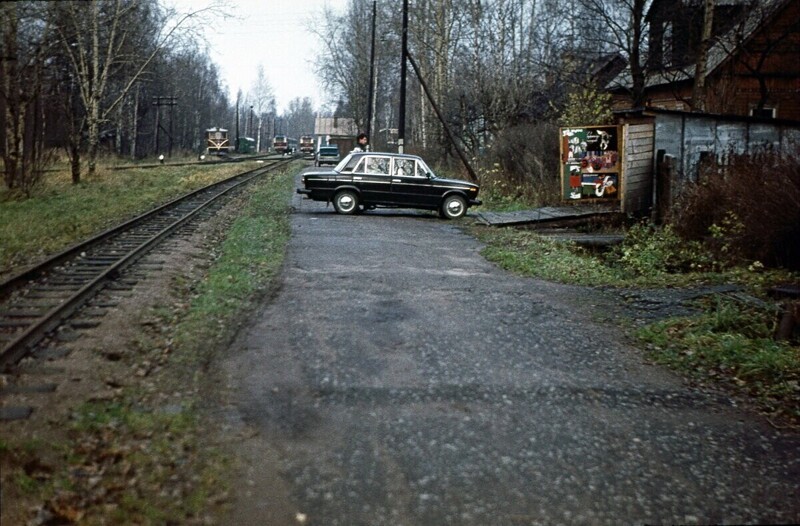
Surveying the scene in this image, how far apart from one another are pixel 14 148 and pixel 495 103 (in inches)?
686

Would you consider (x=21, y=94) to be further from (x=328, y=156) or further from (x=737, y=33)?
(x=328, y=156)

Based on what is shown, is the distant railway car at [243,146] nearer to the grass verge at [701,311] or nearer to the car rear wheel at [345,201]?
the car rear wheel at [345,201]

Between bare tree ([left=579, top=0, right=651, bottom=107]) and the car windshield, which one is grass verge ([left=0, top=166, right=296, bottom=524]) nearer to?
the car windshield

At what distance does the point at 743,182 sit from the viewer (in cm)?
1298

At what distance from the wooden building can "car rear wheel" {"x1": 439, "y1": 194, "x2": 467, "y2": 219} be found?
29.1 feet

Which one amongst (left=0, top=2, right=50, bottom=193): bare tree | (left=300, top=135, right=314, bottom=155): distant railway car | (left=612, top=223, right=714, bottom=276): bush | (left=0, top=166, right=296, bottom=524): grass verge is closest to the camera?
(left=0, top=166, right=296, bottom=524): grass verge

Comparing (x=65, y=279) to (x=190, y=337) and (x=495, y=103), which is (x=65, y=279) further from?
(x=495, y=103)

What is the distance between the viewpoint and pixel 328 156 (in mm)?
55344

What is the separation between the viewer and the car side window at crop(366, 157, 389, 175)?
804 inches

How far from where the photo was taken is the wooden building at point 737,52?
83.6 ft

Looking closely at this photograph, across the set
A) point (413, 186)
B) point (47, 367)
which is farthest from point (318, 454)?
point (413, 186)

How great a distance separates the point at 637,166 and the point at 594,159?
4.68 feet

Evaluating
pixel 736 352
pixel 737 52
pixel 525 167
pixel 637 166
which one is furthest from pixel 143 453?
pixel 737 52

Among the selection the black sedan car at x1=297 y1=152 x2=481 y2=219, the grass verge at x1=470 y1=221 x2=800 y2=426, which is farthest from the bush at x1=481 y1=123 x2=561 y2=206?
the grass verge at x1=470 y1=221 x2=800 y2=426
